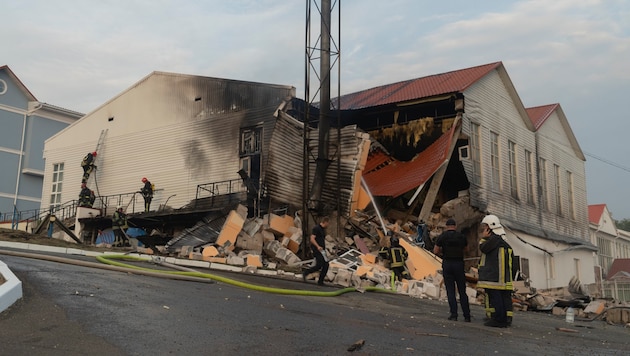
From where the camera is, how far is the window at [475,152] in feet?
73.5

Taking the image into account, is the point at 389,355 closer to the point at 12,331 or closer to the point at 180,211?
the point at 12,331

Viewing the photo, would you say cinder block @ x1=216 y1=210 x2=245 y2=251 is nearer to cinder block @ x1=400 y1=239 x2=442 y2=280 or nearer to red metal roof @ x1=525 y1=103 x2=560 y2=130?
cinder block @ x1=400 y1=239 x2=442 y2=280

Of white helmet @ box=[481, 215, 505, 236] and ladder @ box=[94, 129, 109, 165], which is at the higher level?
ladder @ box=[94, 129, 109, 165]

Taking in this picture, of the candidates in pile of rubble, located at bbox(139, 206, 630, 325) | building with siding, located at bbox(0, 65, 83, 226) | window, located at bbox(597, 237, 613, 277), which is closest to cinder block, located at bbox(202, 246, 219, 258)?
pile of rubble, located at bbox(139, 206, 630, 325)

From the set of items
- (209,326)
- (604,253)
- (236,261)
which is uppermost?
(604,253)

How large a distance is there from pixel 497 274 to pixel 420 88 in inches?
645

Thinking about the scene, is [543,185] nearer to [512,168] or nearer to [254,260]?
[512,168]

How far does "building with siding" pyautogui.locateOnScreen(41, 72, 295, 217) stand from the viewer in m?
21.0

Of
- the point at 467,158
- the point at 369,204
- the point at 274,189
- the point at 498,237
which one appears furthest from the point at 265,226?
→ the point at 498,237

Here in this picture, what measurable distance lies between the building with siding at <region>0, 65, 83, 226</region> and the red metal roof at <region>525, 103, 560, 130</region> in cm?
3198

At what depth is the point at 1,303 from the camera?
529 centimetres

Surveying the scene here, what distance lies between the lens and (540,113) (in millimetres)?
29766

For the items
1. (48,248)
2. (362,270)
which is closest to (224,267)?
(362,270)

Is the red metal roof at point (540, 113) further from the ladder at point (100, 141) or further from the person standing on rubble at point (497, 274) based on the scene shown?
the person standing on rubble at point (497, 274)
